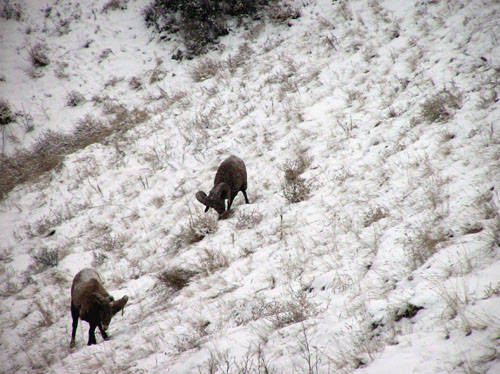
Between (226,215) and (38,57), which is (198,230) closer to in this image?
(226,215)

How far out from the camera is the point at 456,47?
6520 mm

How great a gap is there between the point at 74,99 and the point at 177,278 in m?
12.9

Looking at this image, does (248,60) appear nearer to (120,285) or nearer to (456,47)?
(456,47)

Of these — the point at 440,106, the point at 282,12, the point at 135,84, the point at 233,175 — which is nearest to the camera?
the point at 440,106

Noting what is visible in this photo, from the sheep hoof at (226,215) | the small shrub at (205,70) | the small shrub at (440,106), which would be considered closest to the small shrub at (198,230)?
the sheep hoof at (226,215)

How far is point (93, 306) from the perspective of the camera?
13.8 feet

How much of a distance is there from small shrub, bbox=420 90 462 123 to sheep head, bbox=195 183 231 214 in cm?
394

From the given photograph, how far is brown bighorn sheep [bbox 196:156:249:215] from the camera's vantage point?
5.55m

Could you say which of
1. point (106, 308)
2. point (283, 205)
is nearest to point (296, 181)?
point (283, 205)

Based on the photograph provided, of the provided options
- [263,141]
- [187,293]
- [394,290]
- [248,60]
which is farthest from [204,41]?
[394,290]

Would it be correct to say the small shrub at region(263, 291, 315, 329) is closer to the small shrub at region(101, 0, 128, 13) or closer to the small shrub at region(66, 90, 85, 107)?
the small shrub at region(66, 90, 85, 107)

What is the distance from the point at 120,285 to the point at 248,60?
10314 millimetres

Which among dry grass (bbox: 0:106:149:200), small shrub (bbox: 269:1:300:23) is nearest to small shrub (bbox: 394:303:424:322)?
dry grass (bbox: 0:106:149:200)

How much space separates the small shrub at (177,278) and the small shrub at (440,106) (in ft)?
16.1
